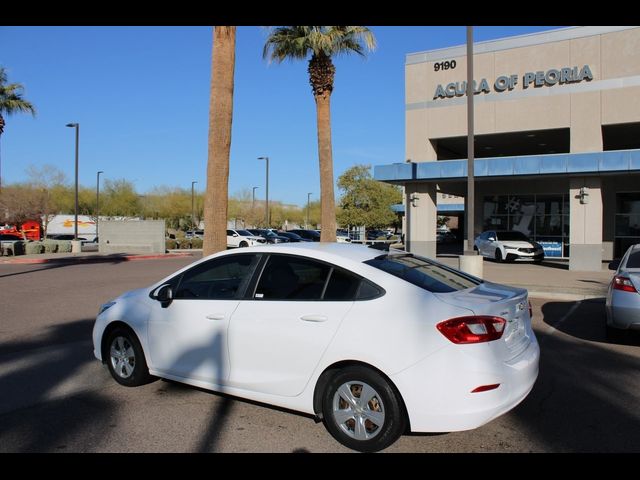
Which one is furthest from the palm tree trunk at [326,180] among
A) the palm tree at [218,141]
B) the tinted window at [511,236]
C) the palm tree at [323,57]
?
the tinted window at [511,236]

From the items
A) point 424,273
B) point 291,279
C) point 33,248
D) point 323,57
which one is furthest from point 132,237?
point 424,273

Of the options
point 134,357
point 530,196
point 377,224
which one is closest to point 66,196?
point 377,224

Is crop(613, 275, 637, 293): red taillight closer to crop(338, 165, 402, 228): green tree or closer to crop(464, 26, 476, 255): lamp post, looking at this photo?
crop(464, 26, 476, 255): lamp post

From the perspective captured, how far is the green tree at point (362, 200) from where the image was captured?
53656 millimetres

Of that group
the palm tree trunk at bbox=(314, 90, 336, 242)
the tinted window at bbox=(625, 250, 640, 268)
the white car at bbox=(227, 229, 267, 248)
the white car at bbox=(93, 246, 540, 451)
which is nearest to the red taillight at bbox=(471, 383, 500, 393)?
the white car at bbox=(93, 246, 540, 451)

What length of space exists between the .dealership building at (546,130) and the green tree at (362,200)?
85.5ft

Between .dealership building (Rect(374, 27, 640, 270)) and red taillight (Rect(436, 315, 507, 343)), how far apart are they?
1812cm

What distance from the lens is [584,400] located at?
534 centimetres

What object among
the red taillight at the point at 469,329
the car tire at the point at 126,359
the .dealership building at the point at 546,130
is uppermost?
the .dealership building at the point at 546,130

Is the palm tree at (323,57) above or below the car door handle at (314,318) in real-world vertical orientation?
above

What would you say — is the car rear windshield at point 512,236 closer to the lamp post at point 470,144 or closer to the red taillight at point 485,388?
the lamp post at point 470,144

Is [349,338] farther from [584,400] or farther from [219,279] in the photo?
[584,400]

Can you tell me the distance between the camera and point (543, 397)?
17.8ft

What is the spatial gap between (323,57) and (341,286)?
14250 mm
